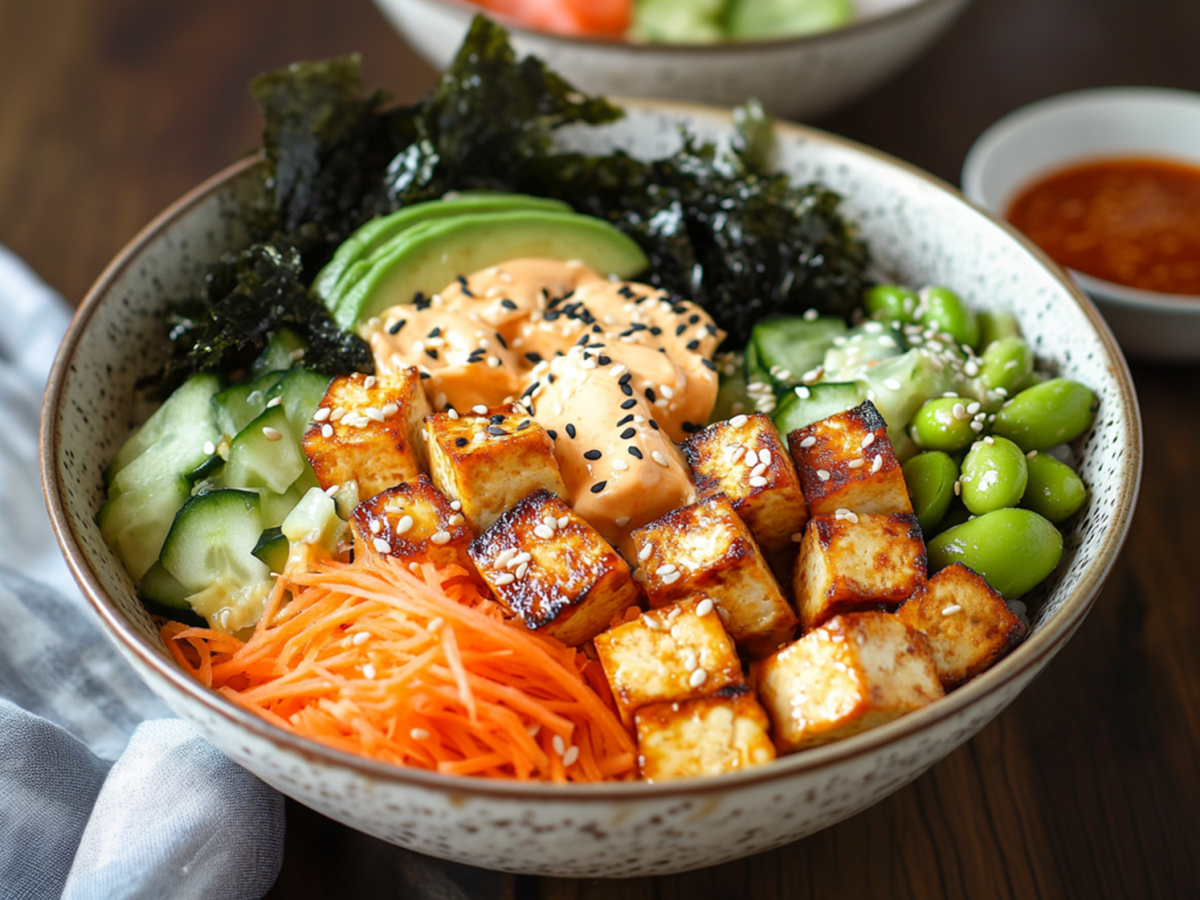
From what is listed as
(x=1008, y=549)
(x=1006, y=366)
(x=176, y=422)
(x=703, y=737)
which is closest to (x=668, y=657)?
(x=703, y=737)

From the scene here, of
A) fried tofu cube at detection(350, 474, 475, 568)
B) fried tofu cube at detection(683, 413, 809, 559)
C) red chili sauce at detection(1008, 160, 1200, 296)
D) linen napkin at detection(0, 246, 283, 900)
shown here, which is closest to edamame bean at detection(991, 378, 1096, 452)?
fried tofu cube at detection(683, 413, 809, 559)

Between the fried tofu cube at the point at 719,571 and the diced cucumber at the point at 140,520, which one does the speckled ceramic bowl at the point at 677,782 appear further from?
the fried tofu cube at the point at 719,571

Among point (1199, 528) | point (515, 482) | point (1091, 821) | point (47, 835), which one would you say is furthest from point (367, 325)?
point (1199, 528)

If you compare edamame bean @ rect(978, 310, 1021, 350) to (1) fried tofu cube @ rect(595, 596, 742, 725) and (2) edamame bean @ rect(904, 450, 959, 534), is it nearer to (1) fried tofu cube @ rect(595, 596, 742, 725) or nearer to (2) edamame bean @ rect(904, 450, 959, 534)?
(2) edamame bean @ rect(904, 450, 959, 534)

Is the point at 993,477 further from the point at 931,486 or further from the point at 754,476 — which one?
the point at 754,476

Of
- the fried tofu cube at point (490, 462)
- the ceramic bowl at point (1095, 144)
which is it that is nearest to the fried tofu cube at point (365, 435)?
the fried tofu cube at point (490, 462)
